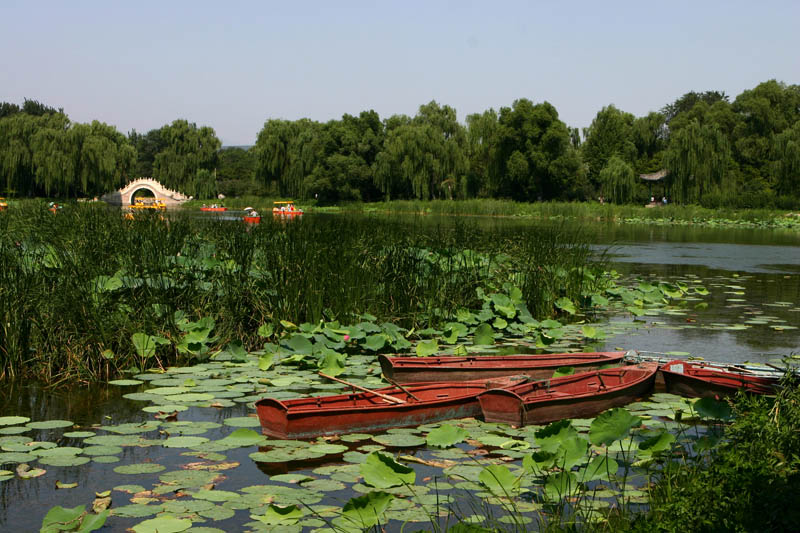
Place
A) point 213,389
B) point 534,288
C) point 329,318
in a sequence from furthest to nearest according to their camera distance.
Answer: point 534,288
point 329,318
point 213,389

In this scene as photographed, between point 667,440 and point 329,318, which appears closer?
point 667,440

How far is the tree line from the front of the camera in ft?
139

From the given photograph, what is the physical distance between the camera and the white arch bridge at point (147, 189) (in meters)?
66.0

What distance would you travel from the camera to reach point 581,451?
12.1 feet

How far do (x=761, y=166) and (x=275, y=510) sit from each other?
5243 cm

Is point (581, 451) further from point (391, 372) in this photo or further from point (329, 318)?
point (329, 318)

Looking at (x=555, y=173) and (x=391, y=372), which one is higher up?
(x=555, y=173)

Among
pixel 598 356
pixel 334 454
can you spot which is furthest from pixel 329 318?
pixel 334 454

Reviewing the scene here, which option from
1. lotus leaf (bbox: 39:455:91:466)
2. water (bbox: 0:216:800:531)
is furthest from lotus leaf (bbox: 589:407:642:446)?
lotus leaf (bbox: 39:455:91:466)

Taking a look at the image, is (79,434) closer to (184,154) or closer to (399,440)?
(399,440)

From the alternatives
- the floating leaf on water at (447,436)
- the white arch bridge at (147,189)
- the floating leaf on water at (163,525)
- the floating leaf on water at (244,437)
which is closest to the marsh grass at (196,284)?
the floating leaf on water at (244,437)

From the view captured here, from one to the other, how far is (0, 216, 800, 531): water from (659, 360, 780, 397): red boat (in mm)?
348

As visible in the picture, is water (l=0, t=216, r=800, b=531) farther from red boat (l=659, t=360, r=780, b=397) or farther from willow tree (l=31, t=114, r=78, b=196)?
willow tree (l=31, t=114, r=78, b=196)

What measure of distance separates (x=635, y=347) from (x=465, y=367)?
9.03 feet
